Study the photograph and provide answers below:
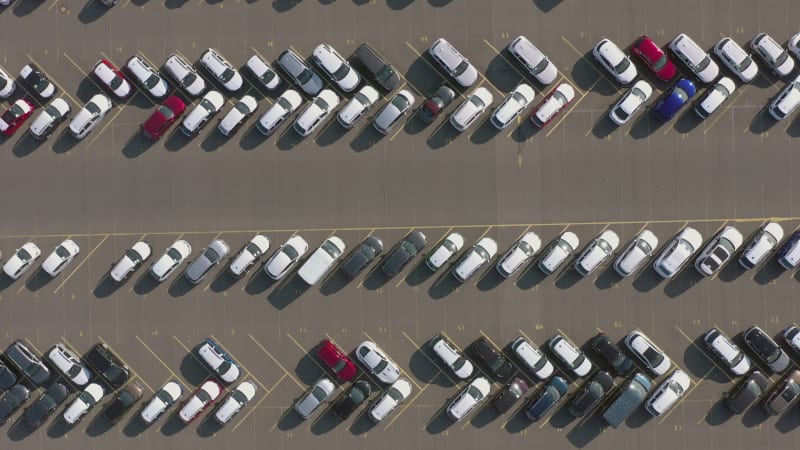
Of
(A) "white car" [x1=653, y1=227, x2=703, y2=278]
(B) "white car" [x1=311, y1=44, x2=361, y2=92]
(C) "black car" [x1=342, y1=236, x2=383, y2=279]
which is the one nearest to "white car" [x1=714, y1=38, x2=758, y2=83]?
(A) "white car" [x1=653, y1=227, x2=703, y2=278]

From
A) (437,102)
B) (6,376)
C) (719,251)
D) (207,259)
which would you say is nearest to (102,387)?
(6,376)

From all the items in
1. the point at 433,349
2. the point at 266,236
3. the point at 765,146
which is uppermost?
the point at 765,146

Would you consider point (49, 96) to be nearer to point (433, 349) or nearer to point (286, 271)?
point (286, 271)

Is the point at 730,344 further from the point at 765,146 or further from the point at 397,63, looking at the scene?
the point at 397,63

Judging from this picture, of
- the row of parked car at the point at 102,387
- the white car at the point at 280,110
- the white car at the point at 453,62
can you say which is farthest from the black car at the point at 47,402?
the white car at the point at 453,62

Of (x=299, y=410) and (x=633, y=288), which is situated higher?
(x=633, y=288)

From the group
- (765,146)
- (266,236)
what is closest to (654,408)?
(765,146)

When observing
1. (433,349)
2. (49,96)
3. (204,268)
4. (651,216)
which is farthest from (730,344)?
(49,96)

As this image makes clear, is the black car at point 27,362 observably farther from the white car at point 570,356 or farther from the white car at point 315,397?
the white car at point 570,356
